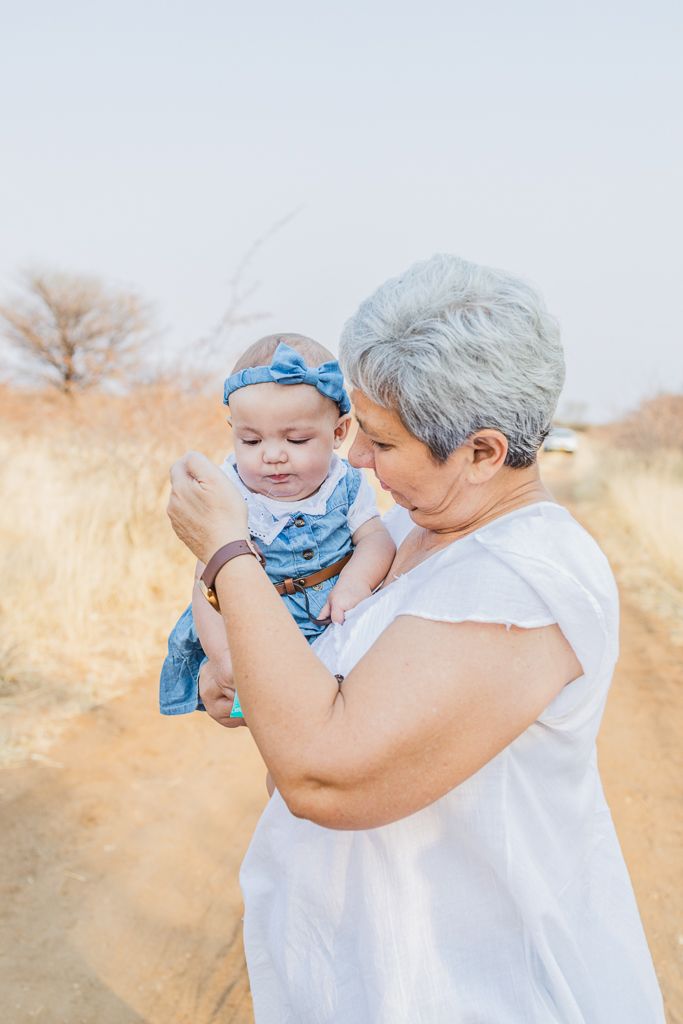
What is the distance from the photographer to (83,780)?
423 cm

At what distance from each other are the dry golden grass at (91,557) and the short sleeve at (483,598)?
13.2 ft

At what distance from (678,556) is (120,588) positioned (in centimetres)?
656

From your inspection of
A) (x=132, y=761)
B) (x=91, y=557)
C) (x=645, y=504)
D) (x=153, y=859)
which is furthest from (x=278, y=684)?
(x=645, y=504)

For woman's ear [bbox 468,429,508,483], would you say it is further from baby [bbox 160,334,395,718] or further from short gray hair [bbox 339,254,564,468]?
baby [bbox 160,334,395,718]

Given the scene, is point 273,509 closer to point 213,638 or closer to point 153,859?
point 213,638

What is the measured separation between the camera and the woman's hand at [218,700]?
71.8 inches

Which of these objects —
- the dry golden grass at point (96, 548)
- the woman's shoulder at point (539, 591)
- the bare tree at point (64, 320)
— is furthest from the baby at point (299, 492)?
the bare tree at point (64, 320)

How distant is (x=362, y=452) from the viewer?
1.66 m

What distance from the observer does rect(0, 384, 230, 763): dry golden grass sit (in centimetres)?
509

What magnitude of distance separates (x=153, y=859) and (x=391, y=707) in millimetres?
3155

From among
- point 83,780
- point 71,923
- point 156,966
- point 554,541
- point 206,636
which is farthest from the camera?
point 83,780

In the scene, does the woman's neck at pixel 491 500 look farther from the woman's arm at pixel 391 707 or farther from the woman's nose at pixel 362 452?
the woman's arm at pixel 391 707

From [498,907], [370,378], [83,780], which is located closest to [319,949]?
[498,907]

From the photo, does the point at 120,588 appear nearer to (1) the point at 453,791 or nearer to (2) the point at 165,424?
(2) the point at 165,424
